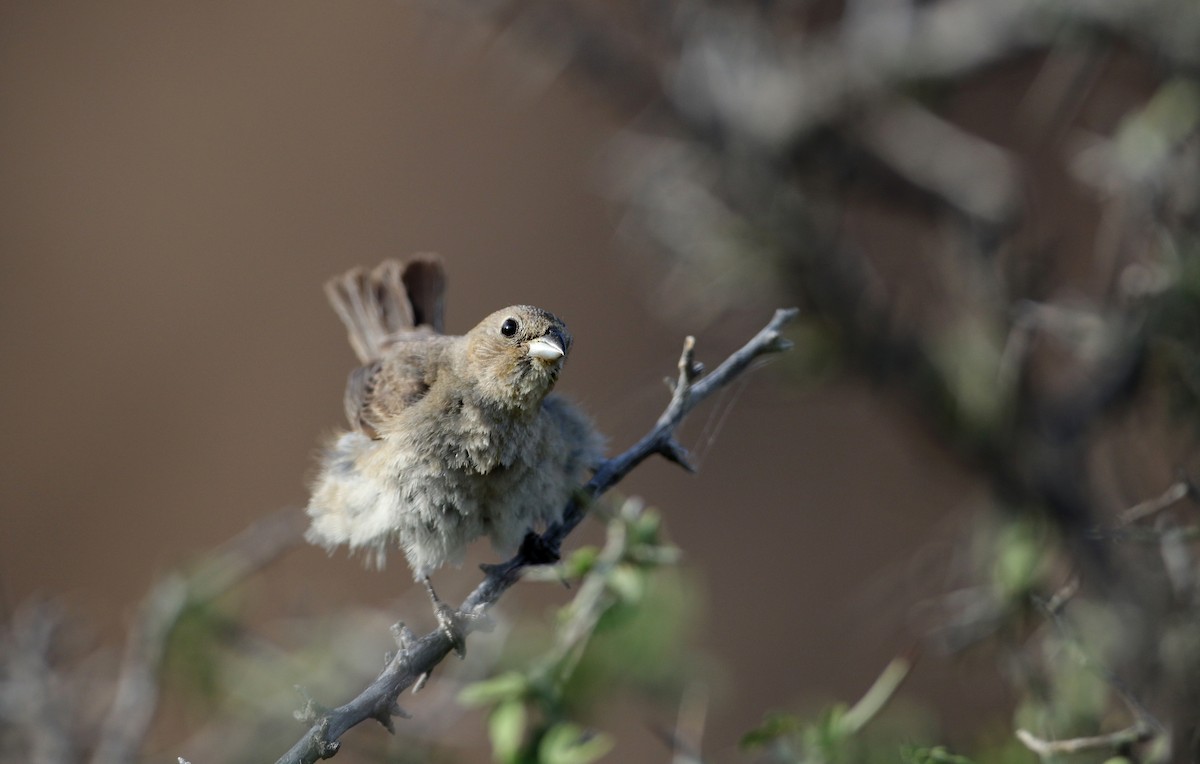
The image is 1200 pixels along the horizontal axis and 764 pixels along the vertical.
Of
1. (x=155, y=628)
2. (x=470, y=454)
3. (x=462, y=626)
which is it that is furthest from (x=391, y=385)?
(x=462, y=626)

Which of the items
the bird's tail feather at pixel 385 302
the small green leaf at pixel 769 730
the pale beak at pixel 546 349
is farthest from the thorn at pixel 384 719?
the bird's tail feather at pixel 385 302

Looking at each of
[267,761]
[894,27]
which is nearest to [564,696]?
[267,761]

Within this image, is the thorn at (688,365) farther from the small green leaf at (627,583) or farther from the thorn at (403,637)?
the thorn at (403,637)

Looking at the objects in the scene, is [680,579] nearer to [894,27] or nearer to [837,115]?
[837,115]

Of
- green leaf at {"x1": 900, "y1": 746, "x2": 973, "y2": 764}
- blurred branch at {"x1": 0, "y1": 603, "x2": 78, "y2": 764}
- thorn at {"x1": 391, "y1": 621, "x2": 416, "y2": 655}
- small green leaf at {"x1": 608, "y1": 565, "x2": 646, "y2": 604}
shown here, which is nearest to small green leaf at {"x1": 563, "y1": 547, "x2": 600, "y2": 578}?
small green leaf at {"x1": 608, "y1": 565, "x2": 646, "y2": 604}

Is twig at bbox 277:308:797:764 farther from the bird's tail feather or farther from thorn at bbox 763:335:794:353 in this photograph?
the bird's tail feather

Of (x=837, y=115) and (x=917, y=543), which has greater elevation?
(x=837, y=115)
